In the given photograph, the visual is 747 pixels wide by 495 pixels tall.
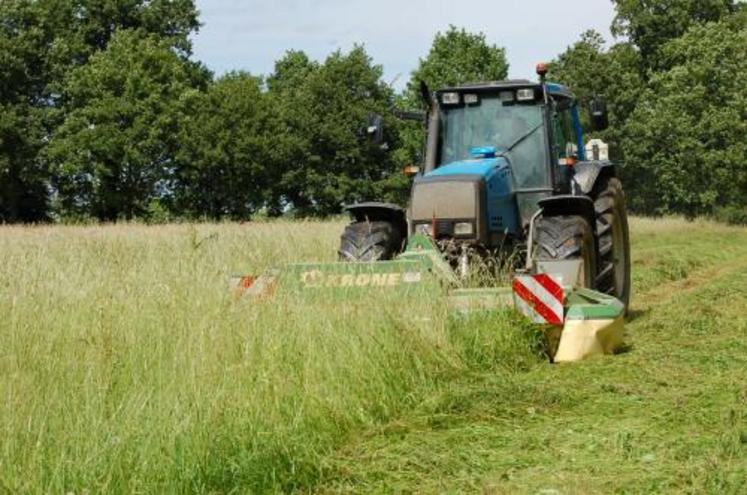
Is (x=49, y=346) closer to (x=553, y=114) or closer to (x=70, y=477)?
(x=70, y=477)

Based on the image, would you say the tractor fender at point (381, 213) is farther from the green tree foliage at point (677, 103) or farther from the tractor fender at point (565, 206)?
the green tree foliage at point (677, 103)

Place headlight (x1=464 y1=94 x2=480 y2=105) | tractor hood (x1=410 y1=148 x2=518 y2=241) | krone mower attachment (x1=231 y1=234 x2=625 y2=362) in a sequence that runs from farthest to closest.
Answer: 1. headlight (x1=464 y1=94 x2=480 y2=105)
2. tractor hood (x1=410 y1=148 x2=518 y2=241)
3. krone mower attachment (x1=231 y1=234 x2=625 y2=362)

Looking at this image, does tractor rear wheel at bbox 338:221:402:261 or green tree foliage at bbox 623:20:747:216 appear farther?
green tree foliage at bbox 623:20:747:216

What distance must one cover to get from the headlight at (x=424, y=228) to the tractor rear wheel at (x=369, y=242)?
436 mm

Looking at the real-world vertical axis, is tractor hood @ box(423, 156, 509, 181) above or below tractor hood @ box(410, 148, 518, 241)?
above

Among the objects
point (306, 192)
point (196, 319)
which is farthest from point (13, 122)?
point (196, 319)

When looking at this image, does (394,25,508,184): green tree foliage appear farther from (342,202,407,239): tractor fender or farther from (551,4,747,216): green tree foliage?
(342,202,407,239): tractor fender

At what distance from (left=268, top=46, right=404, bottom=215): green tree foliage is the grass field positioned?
141 ft

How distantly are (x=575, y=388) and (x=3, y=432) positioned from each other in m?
3.48

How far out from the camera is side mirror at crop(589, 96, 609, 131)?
9.49 m

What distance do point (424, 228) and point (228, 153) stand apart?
39316 millimetres

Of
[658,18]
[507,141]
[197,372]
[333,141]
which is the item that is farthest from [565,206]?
[658,18]

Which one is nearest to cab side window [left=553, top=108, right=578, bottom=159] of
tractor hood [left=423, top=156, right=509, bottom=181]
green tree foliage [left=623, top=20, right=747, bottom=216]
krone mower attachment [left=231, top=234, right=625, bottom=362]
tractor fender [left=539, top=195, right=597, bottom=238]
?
tractor hood [left=423, top=156, right=509, bottom=181]

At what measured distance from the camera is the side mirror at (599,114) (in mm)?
Answer: 9492
